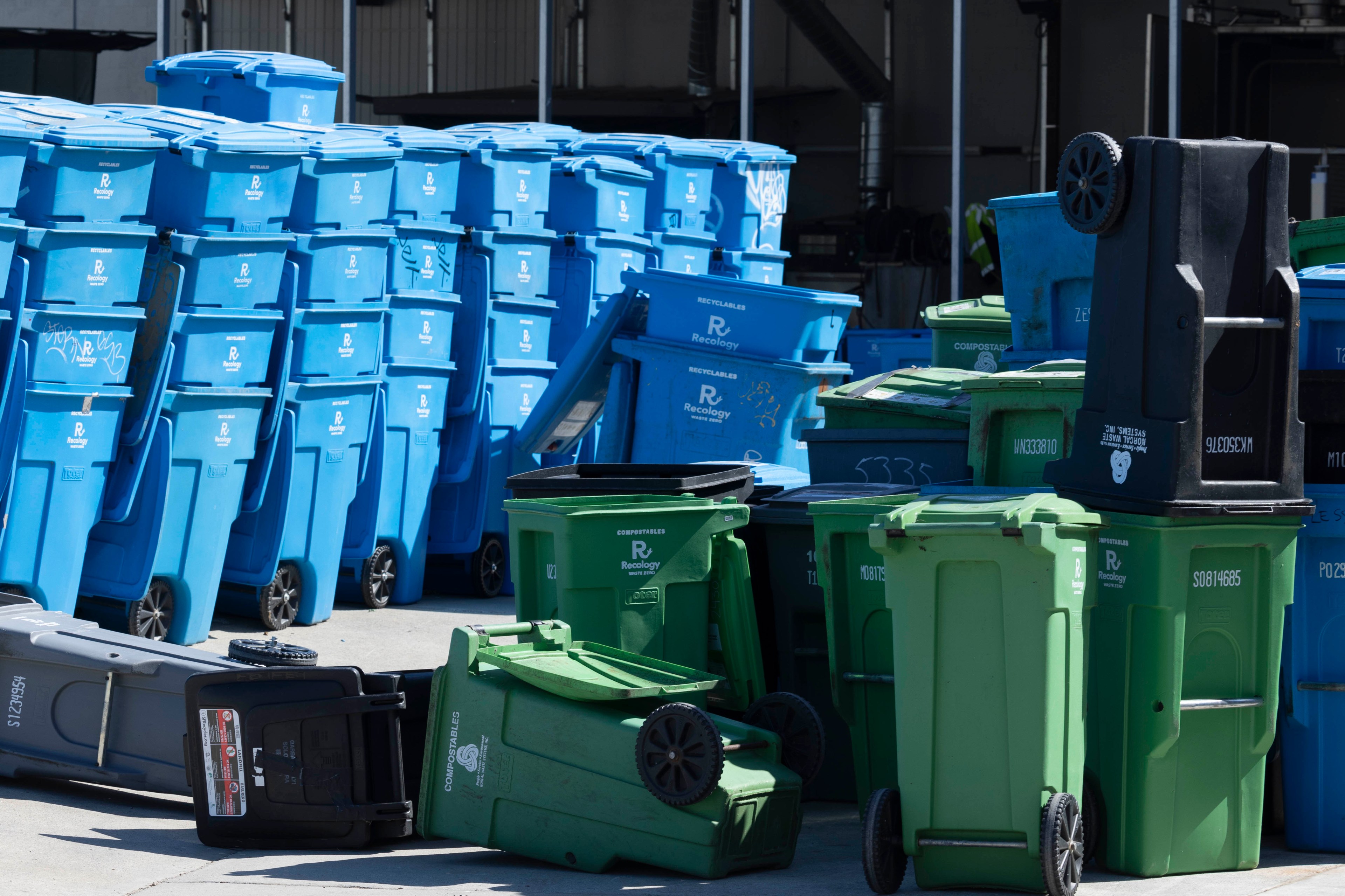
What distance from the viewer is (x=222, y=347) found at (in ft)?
25.1

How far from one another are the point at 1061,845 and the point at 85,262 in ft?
15.0

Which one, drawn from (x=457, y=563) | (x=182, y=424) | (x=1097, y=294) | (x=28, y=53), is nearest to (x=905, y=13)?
(x=28, y=53)

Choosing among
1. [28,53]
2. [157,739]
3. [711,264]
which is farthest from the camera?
[28,53]

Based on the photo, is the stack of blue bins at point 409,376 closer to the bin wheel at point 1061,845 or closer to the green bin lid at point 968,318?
the green bin lid at point 968,318

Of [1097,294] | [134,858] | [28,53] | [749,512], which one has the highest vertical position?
[28,53]

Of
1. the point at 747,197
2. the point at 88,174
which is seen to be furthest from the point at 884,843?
the point at 747,197

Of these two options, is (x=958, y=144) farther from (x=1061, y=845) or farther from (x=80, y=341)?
(x=1061, y=845)

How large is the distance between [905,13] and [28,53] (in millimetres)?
10385

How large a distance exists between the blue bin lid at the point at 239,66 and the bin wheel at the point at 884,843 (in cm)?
735

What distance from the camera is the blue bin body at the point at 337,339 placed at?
8.11m

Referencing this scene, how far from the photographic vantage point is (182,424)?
7555 millimetres

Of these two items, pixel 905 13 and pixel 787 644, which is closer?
pixel 787 644

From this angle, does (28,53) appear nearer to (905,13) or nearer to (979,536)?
(905,13)

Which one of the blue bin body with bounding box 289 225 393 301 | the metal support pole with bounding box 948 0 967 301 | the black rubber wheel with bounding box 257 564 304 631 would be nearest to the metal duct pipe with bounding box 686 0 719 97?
the metal support pole with bounding box 948 0 967 301
